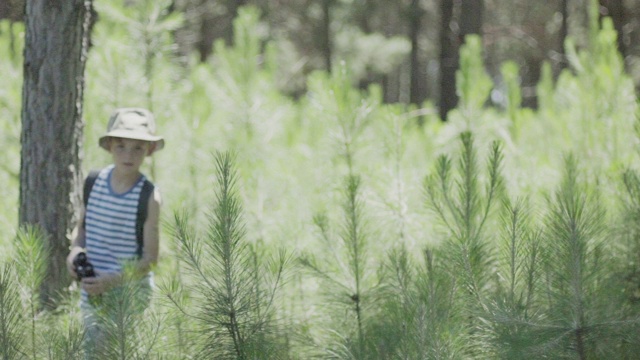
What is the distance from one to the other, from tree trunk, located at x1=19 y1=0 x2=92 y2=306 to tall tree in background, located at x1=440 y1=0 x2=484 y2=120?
5.96m

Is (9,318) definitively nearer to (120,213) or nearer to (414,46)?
(120,213)

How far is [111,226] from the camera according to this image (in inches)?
118

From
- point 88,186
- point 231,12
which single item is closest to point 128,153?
point 88,186

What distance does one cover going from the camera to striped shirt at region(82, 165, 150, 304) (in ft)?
9.78

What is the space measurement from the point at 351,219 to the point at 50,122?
1.53m

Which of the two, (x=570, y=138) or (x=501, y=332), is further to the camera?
(x=570, y=138)

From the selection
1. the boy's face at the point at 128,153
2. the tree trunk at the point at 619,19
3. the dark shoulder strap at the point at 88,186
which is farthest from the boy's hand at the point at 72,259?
the tree trunk at the point at 619,19

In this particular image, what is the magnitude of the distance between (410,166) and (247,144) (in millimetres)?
1233

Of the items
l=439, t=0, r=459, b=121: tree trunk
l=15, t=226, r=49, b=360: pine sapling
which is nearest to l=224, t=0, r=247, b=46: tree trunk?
l=439, t=0, r=459, b=121: tree trunk

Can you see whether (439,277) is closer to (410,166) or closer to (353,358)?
(353,358)

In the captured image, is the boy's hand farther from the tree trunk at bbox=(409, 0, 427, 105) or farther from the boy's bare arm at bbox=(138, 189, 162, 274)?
the tree trunk at bbox=(409, 0, 427, 105)

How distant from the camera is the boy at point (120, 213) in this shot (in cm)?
294

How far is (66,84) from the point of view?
11.2ft

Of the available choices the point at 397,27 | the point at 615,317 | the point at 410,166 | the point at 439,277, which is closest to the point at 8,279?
the point at 439,277
